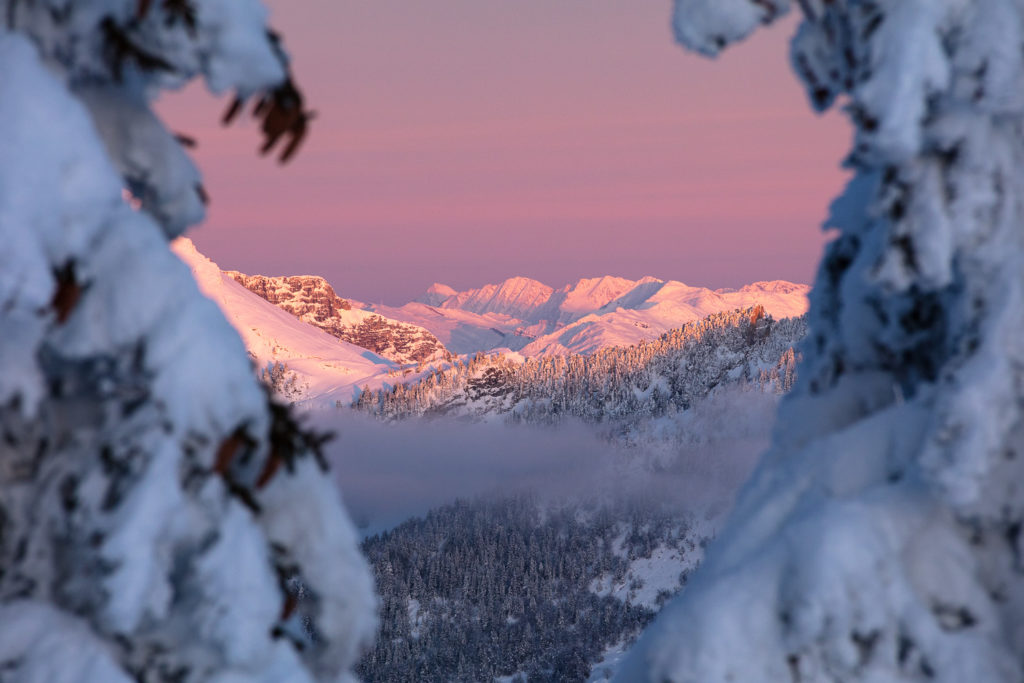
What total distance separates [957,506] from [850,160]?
299cm

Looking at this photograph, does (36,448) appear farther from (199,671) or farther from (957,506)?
(957,506)

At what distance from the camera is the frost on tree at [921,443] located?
7180 millimetres

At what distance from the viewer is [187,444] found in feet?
16.3

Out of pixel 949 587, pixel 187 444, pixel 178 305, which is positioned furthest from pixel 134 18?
pixel 949 587

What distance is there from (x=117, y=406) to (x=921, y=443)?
6394 mm

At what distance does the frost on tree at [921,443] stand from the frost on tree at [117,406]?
4161mm

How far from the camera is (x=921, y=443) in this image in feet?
26.1

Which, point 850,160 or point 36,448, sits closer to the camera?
point 36,448

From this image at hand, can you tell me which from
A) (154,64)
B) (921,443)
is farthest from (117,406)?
(921,443)


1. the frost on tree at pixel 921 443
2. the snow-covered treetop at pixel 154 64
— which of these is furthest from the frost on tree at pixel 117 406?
the frost on tree at pixel 921 443

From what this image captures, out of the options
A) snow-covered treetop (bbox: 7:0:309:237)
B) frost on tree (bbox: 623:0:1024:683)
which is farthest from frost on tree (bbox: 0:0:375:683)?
frost on tree (bbox: 623:0:1024:683)

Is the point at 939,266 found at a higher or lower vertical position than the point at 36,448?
higher

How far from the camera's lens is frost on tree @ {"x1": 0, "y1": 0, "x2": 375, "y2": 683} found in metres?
4.66

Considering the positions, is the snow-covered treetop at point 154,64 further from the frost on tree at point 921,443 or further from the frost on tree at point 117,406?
the frost on tree at point 921,443
